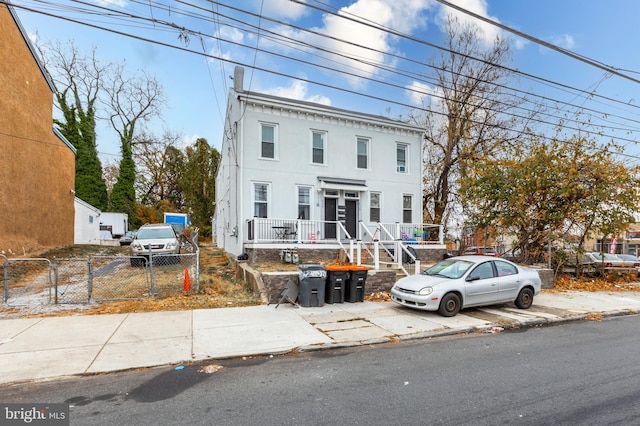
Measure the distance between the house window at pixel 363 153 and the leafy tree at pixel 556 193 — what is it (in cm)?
541

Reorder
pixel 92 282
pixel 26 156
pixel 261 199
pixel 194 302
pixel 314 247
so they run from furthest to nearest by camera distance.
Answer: pixel 26 156
pixel 261 199
pixel 314 247
pixel 92 282
pixel 194 302

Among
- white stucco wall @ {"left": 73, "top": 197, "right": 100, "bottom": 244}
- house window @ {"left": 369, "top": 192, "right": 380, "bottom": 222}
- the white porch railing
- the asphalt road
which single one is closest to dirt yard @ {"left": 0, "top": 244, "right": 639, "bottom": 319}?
the white porch railing

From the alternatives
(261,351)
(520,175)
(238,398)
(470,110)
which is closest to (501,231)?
(520,175)

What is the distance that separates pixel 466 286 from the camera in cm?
834

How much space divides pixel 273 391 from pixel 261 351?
1.50 metres

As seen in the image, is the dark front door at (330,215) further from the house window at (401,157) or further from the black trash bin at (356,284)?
the black trash bin at (356,284)

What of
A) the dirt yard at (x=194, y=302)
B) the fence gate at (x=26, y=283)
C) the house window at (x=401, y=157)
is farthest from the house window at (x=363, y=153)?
the fence gate at (x=26, y=283)

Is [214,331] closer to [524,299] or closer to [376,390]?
[376,390]

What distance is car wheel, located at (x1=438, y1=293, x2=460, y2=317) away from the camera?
8078 mm

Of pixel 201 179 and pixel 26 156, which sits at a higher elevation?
pixel 201 179

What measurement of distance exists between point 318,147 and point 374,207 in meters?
4.26

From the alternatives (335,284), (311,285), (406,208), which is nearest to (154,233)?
(311,285)

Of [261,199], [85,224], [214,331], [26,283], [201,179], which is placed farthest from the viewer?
[201,179]

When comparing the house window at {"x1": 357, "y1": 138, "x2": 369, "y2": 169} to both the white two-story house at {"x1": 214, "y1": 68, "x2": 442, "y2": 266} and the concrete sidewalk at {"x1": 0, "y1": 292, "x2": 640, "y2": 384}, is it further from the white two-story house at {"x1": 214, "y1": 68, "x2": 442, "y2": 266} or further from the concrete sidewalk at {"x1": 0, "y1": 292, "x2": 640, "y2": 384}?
the concrete sidewalk at {"x1": 0, "y1": 292, "x2": 640, "y2": 384}
